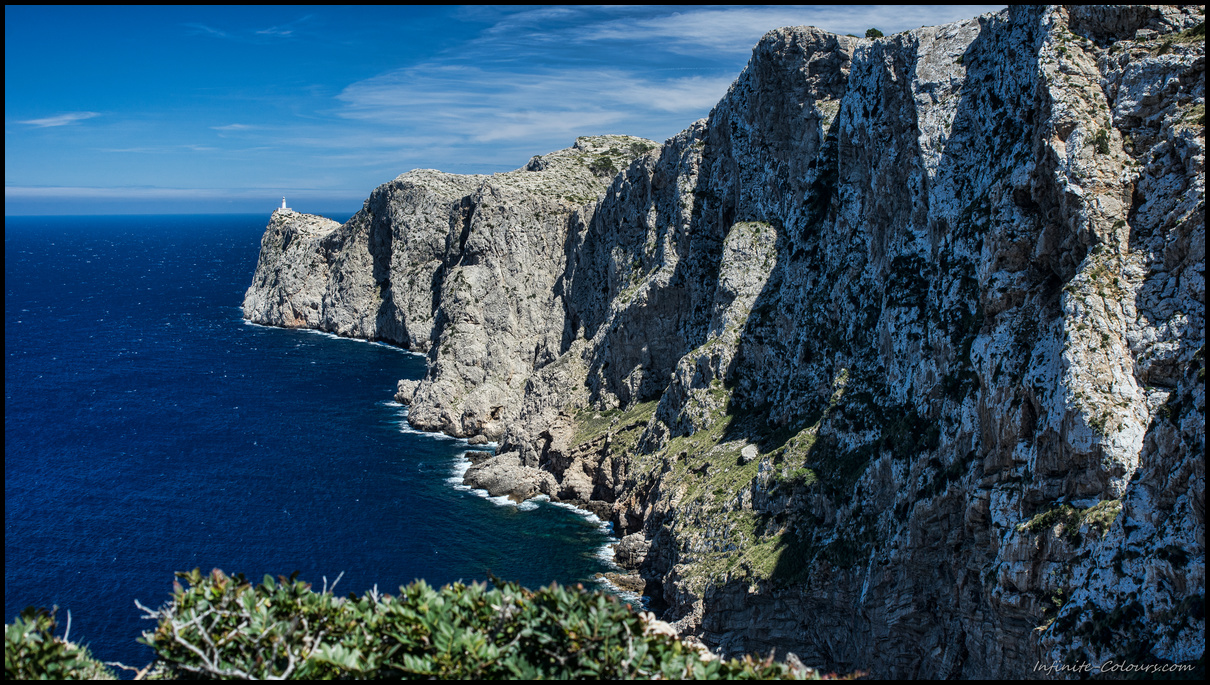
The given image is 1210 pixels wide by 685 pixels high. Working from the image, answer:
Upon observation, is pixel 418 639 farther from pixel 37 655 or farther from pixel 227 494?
pixel 227 494

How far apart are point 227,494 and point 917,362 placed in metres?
73.5

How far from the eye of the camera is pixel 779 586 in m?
57.4

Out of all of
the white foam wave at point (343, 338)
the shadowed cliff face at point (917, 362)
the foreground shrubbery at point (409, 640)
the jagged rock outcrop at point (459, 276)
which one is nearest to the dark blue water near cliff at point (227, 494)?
the shadowed cliff face at point (917, 362)

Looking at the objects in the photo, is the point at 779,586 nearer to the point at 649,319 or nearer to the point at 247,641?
the point at 247,641

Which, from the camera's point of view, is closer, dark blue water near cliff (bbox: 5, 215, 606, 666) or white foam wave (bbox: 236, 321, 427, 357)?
dark blue water near cliff (bbox: 5, 215, 606, 666)

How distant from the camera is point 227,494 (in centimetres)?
9181

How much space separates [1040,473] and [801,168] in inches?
1828

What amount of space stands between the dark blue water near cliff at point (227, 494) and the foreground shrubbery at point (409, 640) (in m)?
42.6

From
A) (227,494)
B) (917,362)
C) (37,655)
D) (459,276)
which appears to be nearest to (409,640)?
(37,655)

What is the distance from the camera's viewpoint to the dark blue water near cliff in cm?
7412

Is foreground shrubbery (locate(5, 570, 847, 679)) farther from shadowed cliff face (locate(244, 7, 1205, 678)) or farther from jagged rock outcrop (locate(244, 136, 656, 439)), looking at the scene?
jagged rock outcrop (locate(244, 136, 656, 439))

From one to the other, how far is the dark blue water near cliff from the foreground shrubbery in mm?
42645

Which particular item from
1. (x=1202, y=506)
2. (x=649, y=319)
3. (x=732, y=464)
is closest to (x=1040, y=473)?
(x=1202, y=506)

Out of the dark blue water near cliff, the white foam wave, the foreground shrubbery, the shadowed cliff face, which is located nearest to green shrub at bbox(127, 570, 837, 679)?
the foreground shrubbery
